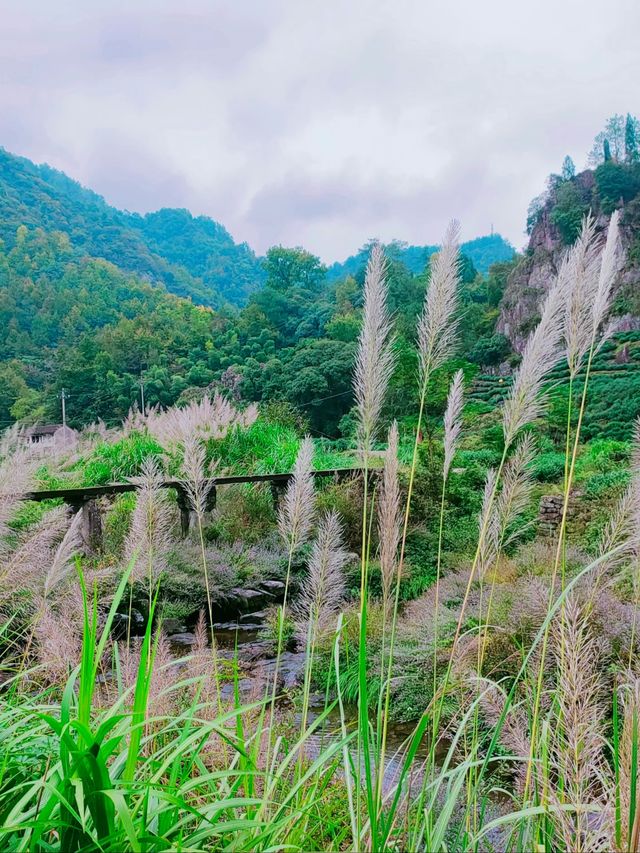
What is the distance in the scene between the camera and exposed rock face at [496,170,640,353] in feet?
58.3

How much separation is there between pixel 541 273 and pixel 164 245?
114 feet

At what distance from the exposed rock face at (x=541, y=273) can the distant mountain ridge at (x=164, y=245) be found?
661cm

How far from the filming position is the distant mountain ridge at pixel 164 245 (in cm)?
3506

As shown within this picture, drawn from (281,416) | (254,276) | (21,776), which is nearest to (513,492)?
(21,776)

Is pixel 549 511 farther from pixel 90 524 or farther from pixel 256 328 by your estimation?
pixel 256 328

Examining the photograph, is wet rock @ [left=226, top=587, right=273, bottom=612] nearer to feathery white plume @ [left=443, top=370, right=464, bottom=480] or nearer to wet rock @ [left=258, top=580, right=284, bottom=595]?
wet rock @ [left=258, top=580, right=284, bottom=595]

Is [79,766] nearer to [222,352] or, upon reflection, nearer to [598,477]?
[598,477]

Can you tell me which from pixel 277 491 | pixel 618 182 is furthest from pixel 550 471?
pixel 618 182

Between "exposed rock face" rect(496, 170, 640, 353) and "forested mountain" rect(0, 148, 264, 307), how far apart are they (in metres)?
17.4

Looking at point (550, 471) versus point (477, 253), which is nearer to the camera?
point (550, 471)

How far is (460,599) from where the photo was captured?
427 cm

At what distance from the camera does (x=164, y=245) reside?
47312mm

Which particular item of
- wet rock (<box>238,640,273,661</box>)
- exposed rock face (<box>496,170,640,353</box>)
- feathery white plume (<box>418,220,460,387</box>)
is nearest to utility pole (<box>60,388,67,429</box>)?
exposed rock face (<box>496,170,640,353</box>)

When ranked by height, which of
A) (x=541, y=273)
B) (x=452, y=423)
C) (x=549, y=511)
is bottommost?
(x=549, y=511)
